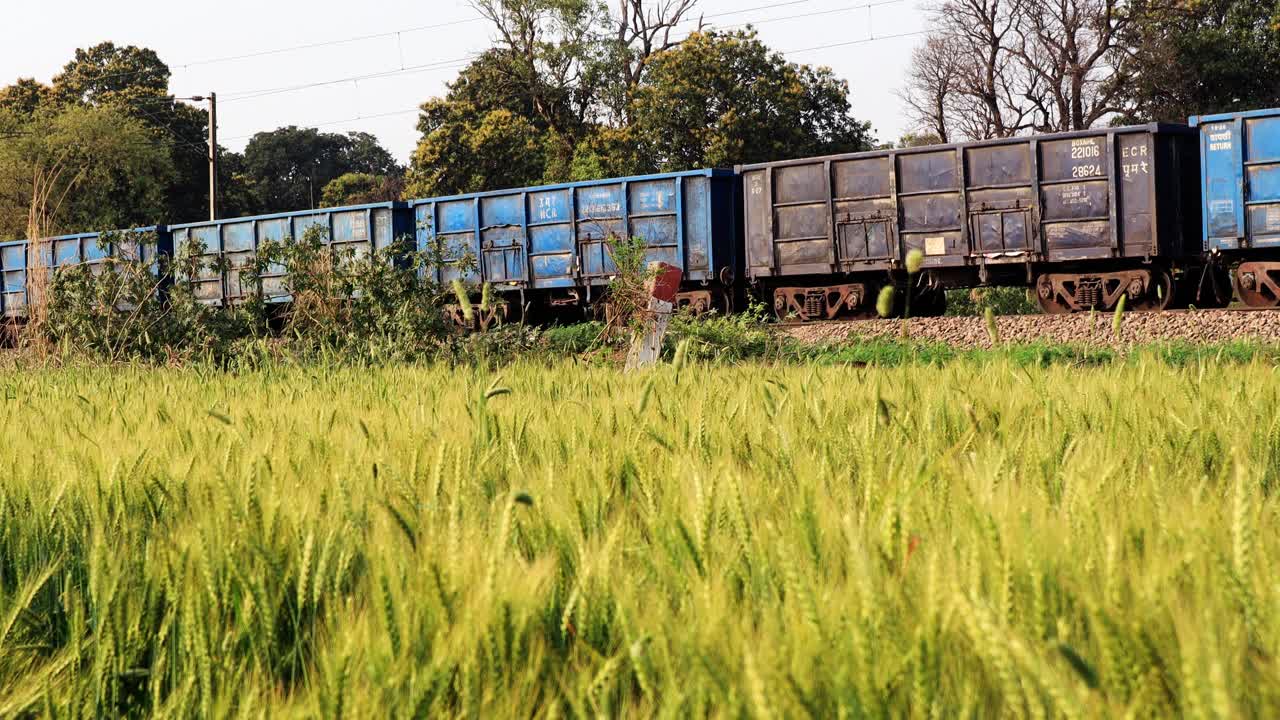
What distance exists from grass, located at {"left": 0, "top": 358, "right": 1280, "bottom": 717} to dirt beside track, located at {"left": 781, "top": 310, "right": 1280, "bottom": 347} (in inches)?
424

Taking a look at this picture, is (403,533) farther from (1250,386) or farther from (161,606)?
(1250,386)

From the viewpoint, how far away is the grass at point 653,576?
997 mm

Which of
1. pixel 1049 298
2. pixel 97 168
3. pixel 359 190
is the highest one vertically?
pixel 359 190

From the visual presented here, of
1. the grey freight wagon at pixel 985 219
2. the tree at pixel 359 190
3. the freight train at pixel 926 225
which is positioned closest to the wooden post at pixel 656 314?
the freight train at pixel 926 225

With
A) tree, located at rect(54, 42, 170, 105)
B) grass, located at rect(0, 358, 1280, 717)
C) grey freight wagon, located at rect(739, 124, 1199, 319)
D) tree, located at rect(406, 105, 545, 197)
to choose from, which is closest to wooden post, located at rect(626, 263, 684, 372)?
grass, located at rect(0, 358, 1280, 717)

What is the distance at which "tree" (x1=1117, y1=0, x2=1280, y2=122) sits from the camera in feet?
101

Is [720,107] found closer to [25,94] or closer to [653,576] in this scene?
[653,576]

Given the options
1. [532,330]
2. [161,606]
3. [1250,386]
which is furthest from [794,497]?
[532,330]

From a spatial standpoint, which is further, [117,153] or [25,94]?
[25,94]

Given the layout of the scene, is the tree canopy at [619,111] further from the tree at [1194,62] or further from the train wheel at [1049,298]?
the train wheel at [1049,298]

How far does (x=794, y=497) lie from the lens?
167 centimetres

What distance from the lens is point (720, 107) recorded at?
34.7 metres

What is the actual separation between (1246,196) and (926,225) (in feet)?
13.8

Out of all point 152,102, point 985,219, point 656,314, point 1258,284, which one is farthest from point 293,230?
point 152,102
